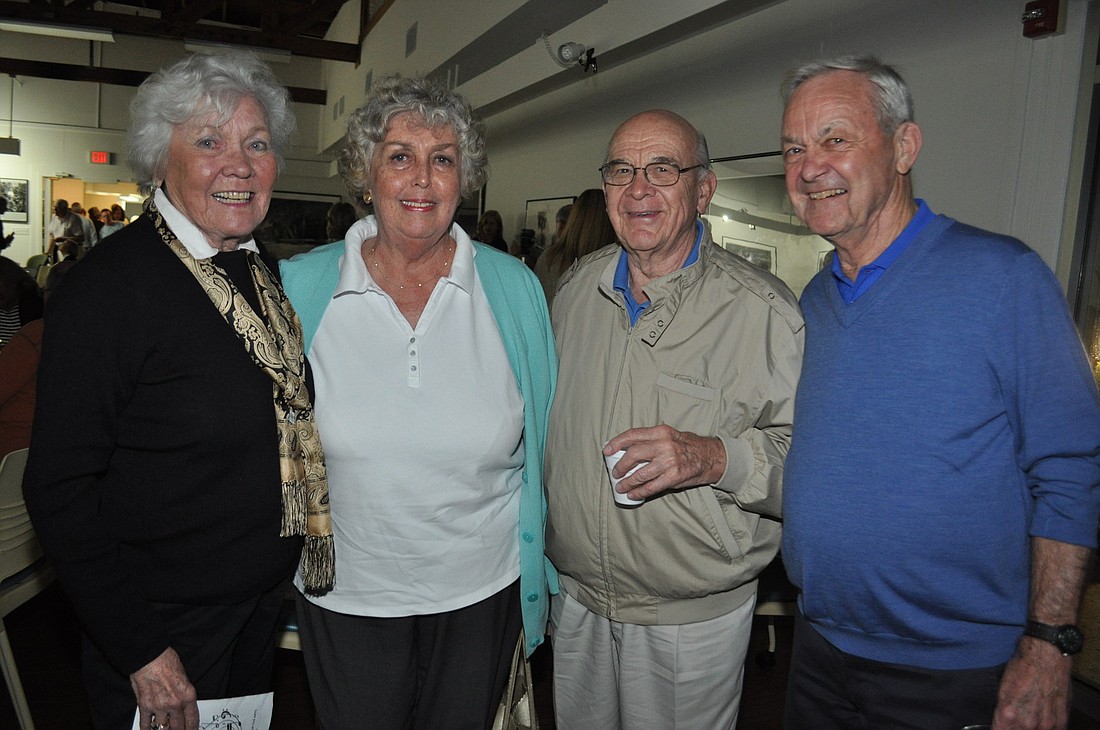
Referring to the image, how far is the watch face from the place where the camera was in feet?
4.49

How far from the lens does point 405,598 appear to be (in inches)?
69.6

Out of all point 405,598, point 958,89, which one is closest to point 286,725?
point 405,598

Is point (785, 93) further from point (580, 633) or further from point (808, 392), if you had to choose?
point (580, 633)

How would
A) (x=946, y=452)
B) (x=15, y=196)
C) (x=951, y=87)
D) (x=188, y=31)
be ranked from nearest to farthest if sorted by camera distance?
(x=946, y=452)
(x=951, y=87)
(x=188, y=31)
(x=15, y=196)

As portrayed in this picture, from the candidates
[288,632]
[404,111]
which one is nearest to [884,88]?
[404,111]

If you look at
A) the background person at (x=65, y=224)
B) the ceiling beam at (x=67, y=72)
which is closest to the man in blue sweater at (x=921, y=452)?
the background person at (x=65, y=224)

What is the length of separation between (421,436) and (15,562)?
1874 millimetres

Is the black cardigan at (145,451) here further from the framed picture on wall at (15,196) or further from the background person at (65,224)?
the framed picture on wall at (15,196)

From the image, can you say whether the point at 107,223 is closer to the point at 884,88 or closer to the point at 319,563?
the point at 319,563

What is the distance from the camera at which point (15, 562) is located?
2635 mm

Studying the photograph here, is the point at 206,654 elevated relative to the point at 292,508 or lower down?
lower down

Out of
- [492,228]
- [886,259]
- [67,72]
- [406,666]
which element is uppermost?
[67,72]

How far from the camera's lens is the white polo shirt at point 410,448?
1711mm

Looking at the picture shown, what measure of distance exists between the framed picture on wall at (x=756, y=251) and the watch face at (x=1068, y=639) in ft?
10.0
